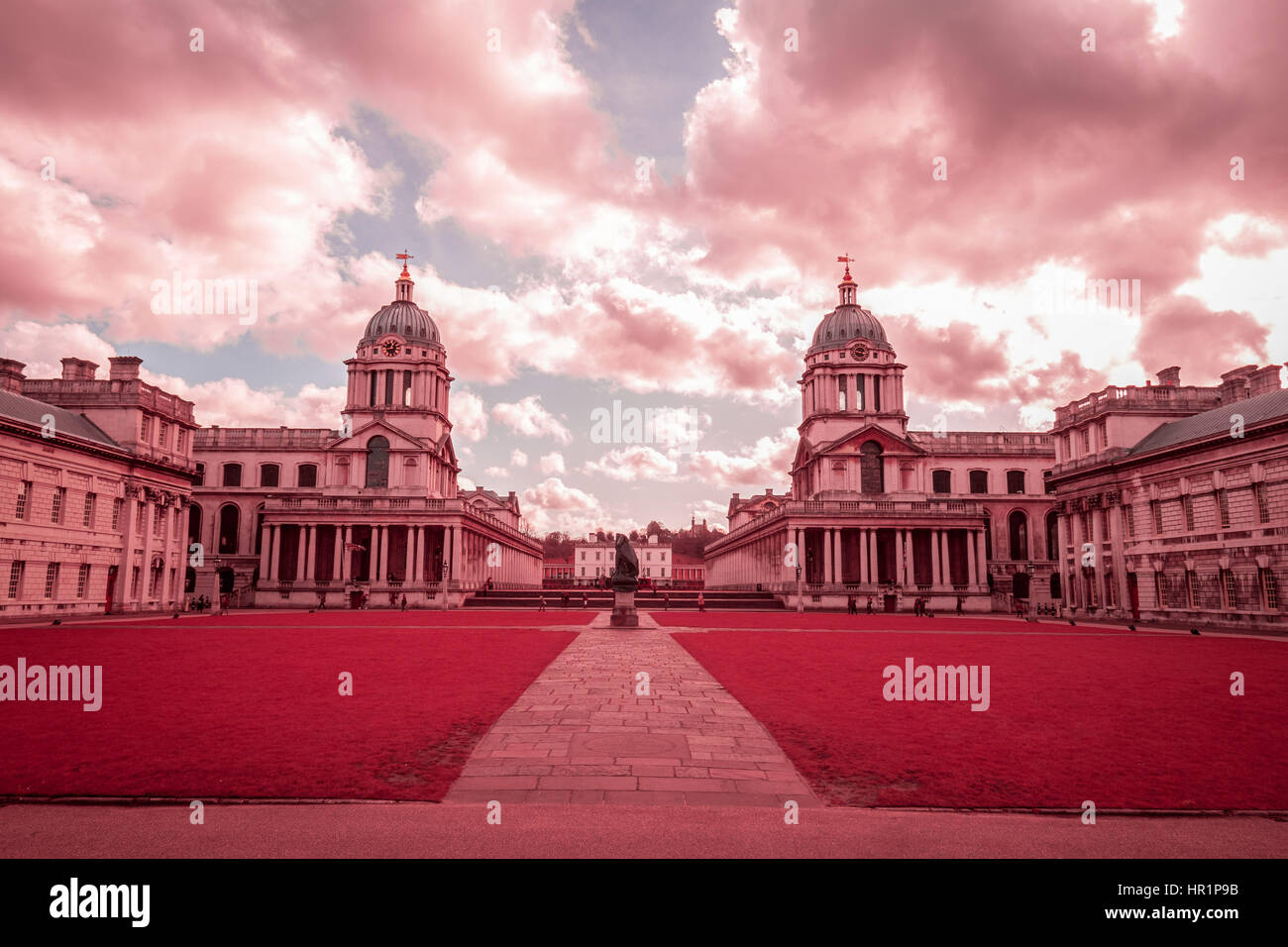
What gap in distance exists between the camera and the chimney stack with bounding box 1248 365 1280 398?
43.8 m

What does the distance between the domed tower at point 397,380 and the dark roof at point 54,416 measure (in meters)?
25.4

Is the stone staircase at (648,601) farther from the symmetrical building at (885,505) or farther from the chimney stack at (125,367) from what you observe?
the chimney stack at (125,367)

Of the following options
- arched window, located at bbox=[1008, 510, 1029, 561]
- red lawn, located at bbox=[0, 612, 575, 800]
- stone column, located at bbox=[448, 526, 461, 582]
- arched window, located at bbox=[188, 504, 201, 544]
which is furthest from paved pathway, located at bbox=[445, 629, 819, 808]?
arched window, located at bbox=[188, 504, 201, 544]

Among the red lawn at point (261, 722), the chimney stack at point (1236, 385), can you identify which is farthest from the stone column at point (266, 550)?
the chimney stack at point (1236, 385)

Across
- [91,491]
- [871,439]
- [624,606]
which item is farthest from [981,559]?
[91,491]

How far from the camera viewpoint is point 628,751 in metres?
8.93

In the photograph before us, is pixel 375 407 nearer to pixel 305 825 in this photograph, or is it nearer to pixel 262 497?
pixel 262 497

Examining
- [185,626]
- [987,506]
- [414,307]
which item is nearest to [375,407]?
[414,307]

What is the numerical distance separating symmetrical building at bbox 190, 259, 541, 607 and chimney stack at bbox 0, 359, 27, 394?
18326mm

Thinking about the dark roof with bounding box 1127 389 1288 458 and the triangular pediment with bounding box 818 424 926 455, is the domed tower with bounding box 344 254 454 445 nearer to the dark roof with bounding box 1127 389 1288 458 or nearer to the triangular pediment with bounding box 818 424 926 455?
the triangular pediment with bounding box 818 424 926 455

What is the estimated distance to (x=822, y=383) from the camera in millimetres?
70125

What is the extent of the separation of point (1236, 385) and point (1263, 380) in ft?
4.12

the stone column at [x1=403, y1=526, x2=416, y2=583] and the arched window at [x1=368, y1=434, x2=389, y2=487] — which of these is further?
the arched window at [x1=368, y1=434, x2=389, y2=487]

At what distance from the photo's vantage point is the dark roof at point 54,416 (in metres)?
37.7
